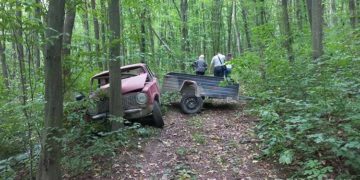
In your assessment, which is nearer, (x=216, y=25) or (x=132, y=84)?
(x=132, y=84)

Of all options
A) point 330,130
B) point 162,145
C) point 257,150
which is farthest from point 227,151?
point 330,130

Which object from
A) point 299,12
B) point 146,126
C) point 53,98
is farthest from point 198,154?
point 299,12

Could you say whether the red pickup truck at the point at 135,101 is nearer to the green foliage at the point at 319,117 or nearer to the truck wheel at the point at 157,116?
the truck wheel at the point at 157,116

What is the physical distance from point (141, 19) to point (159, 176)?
502 inches

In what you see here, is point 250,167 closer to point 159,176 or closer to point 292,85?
point 159,176

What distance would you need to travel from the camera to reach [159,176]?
654 cm

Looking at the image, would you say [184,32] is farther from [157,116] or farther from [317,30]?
[157,116]

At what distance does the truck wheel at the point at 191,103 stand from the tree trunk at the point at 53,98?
6171 mm

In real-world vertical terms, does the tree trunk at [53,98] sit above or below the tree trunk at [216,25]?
below

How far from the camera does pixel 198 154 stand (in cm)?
757

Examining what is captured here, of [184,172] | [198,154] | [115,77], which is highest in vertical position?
[115,77]

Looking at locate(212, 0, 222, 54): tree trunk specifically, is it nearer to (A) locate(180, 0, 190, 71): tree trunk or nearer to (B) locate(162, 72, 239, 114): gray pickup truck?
(A) locate(180, 0, 190, 71): tree trunk

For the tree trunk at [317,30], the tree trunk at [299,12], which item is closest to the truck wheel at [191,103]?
Answer: the tree trunk at [317,30]

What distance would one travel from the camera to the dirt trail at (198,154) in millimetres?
6573
